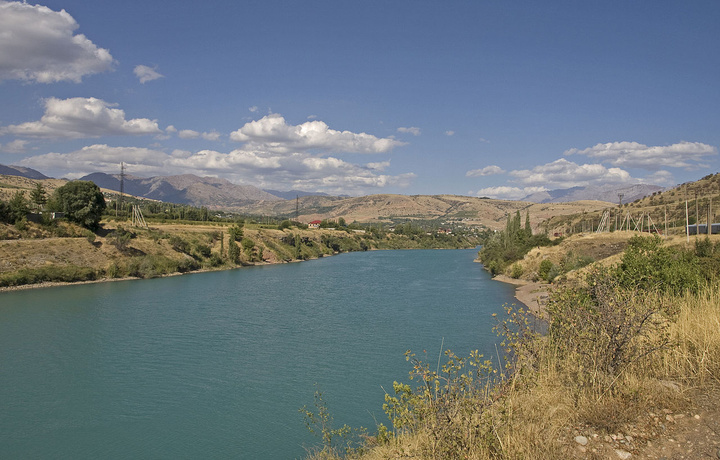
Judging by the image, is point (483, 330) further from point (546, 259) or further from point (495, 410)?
point (546, 259)

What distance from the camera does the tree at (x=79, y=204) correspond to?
57.2 m

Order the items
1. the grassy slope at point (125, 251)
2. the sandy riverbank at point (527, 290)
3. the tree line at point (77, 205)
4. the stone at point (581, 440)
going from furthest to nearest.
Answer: the tree line at point (77, 205) < the grassy slope at point (125, 251) < the sandy riverbank at point (527, 290) < the stone at point (581, 440)

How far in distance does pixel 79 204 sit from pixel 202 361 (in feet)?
149

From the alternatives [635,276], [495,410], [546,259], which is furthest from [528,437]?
[546,259]

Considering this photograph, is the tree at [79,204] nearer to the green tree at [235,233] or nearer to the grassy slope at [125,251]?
the grassy slope at [125,251]

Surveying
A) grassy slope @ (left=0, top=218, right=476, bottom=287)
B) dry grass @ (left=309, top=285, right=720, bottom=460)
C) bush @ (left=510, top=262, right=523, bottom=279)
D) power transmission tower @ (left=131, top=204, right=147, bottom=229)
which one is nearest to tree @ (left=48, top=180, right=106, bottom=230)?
grassy slope @ (left=0, top=218, right=476, bottom=287)

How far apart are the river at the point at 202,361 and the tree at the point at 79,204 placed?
47.7 feet

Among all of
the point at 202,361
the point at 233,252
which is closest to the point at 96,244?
the point at 233,252

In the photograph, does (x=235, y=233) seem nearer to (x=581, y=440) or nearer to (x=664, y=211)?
(x=664, y=211)

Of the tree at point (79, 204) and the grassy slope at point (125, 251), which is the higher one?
the tree at point (79, 204)

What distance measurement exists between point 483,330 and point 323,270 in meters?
42.7

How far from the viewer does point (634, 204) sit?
333 ft

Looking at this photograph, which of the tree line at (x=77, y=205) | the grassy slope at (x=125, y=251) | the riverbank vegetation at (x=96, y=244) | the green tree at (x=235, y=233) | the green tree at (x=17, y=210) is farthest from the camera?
the green tree at (x=235, y=233)

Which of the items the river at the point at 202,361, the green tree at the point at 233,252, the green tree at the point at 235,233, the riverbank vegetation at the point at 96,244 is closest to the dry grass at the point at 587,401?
the river at the point at 202,361
